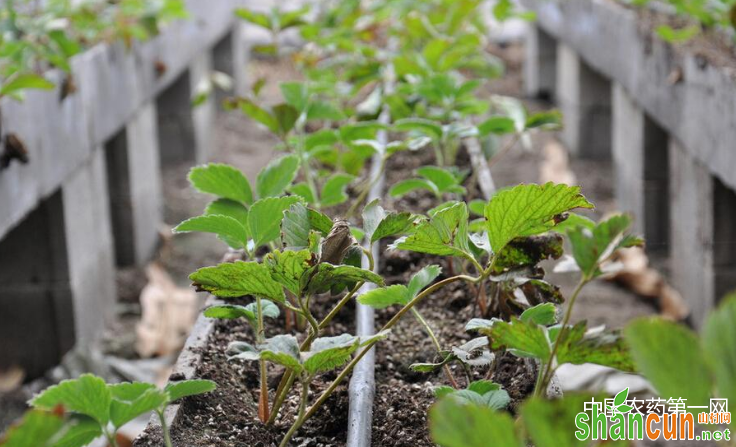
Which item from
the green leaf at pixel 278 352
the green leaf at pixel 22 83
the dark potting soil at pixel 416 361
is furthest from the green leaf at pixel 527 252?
the green leaf at pixel 22 83

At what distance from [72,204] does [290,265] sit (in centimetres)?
239

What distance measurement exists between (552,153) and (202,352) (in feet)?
14.1

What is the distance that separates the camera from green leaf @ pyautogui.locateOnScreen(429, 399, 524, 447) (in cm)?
60

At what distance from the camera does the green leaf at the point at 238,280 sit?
976mm

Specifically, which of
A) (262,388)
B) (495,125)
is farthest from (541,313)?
(495,125)

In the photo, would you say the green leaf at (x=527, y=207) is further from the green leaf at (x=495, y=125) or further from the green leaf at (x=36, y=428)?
the green leaf at (x=495, y=125)

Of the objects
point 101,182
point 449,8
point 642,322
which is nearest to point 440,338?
point 642,322

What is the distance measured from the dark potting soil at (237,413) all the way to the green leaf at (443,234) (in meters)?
0.25

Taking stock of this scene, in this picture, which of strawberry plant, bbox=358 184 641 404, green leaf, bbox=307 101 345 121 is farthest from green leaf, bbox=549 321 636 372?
green leaf, bbox=307 101 345 121

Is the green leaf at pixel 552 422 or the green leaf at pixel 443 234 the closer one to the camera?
the green leaf at pixel 552 422

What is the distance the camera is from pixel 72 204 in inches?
126

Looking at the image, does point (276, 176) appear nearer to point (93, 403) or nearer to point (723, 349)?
point (93, 403)

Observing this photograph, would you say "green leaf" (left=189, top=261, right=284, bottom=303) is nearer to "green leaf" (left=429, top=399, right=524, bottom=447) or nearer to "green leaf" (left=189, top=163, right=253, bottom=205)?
"green leaf" (left=189, top=163, right=253, bottom=205)

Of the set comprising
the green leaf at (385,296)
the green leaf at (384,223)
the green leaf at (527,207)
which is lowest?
the green leaf at (385,296)
